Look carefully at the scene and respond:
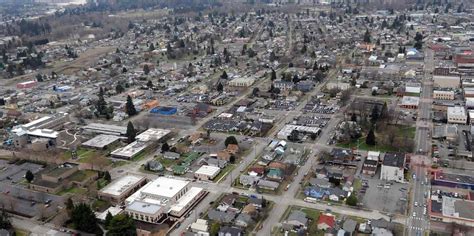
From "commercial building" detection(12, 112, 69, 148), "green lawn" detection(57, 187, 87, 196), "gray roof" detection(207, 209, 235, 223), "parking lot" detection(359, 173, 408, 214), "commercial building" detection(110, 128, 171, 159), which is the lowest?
"parking lot" detection(359, 173, 408, 214)

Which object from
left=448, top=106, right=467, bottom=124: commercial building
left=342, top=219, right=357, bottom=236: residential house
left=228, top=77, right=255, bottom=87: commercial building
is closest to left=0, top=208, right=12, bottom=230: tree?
left=342, top=219, right=357, bottom=236: residential house

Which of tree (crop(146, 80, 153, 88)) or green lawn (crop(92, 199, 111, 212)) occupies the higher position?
tree (crop(146, 80, 153, 88))

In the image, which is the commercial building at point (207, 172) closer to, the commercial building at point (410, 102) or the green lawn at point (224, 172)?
the green lawn at point (224, 172)

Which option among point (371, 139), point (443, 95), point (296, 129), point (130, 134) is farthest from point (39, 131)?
point (443, 95)

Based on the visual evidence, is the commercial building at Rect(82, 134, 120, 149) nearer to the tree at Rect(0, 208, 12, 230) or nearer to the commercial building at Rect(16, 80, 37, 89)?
the tree at Rect(0, 208, 12, 230)

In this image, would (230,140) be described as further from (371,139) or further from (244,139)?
(371,139)

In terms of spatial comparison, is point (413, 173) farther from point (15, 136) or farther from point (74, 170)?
point (15, 136)

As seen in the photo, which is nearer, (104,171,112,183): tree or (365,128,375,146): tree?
(104,171,112,183): tree
